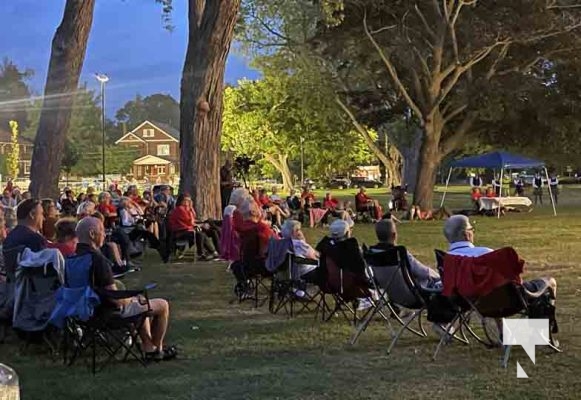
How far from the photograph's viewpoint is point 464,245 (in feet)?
20.0

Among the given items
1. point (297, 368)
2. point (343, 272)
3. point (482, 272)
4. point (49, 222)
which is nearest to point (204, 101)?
point (49, 222)

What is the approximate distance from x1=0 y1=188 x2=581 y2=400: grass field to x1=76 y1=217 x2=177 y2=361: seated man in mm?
188

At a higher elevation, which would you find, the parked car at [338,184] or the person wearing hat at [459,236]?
the parked car at [338,184]

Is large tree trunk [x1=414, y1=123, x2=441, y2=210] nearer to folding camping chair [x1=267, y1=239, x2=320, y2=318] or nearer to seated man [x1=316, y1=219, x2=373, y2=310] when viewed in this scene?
folding camping chair [x1=267, y1=239, x2=320, y2=318]

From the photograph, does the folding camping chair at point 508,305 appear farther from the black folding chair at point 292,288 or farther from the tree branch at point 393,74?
the tree branch at point 393,74

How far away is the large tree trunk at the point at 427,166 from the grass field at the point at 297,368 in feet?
58.6

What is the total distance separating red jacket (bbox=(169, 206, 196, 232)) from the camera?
12484 millimetres

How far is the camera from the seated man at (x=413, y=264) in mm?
6387

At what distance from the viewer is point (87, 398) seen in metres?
5.04

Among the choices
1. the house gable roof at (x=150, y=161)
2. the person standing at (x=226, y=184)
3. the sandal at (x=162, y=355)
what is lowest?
the sandal at (x=162, y=355)

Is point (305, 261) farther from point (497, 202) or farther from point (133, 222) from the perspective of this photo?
point (497, 202)

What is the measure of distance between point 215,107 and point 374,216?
9.83 meters

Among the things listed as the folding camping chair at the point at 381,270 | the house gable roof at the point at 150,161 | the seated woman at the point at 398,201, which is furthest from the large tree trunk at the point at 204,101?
the house gable roof at the point at 150,161

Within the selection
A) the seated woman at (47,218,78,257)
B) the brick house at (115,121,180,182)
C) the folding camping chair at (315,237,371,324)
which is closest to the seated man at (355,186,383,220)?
the folding camping chair at (315,237,371,324)
